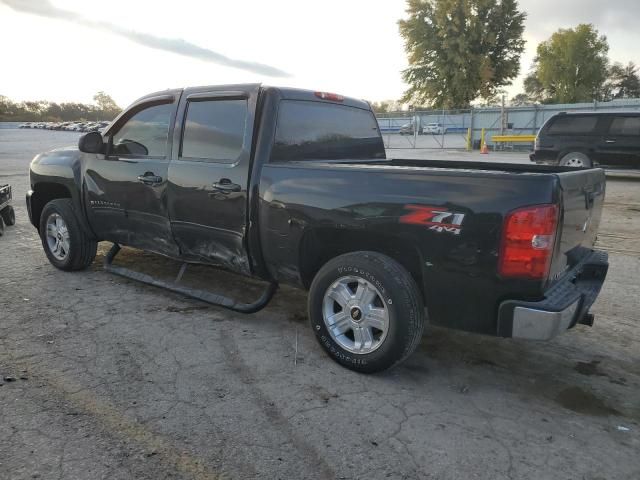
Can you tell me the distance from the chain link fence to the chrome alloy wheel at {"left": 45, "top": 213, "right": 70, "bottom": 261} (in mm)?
23647

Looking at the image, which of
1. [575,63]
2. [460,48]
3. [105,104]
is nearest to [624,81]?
[575,63]

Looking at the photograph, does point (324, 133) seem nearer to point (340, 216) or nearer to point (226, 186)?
point (226, 186)

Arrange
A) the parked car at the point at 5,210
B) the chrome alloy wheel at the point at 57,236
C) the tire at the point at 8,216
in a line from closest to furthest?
the chrome alloy wheel at the point at 57,236, the parked car at the point at 5,210, the tire at the point at 8,216

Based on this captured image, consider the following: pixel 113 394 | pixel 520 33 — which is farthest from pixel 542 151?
pixel 520 33

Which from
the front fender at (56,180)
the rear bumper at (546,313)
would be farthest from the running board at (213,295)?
the rear bumper at (546,313)

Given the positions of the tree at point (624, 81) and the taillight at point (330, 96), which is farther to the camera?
the tree at point (624, 81)

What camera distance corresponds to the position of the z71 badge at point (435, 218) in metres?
2.79

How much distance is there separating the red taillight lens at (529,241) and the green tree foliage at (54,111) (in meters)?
103

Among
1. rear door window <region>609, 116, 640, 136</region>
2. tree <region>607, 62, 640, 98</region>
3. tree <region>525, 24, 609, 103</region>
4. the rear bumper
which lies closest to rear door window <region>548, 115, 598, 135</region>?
rear door window <region>609, 116, 640, 136</region>

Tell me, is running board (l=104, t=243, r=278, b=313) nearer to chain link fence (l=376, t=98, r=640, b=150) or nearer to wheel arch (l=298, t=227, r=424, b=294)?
wheel arch (l=298, t=227, r=424, b=294)

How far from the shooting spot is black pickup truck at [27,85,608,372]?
273 cm

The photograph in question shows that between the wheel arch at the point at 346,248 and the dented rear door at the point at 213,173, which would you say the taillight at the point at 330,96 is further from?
the wheel arch at the point at 346,248

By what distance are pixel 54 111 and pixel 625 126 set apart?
114 m

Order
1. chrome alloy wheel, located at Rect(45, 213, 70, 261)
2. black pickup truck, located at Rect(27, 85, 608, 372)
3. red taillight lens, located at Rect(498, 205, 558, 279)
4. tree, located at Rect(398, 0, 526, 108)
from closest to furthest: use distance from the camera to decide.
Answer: red taillight lens, located at Rect(498, 205, 558, 279), black pickup truck, located at Rect(27, 85, 608, 372), chrome alloy wheel, located at Rect(45, 213, 70, 261), tree, located at Rect(398, 0, 526, 108)
